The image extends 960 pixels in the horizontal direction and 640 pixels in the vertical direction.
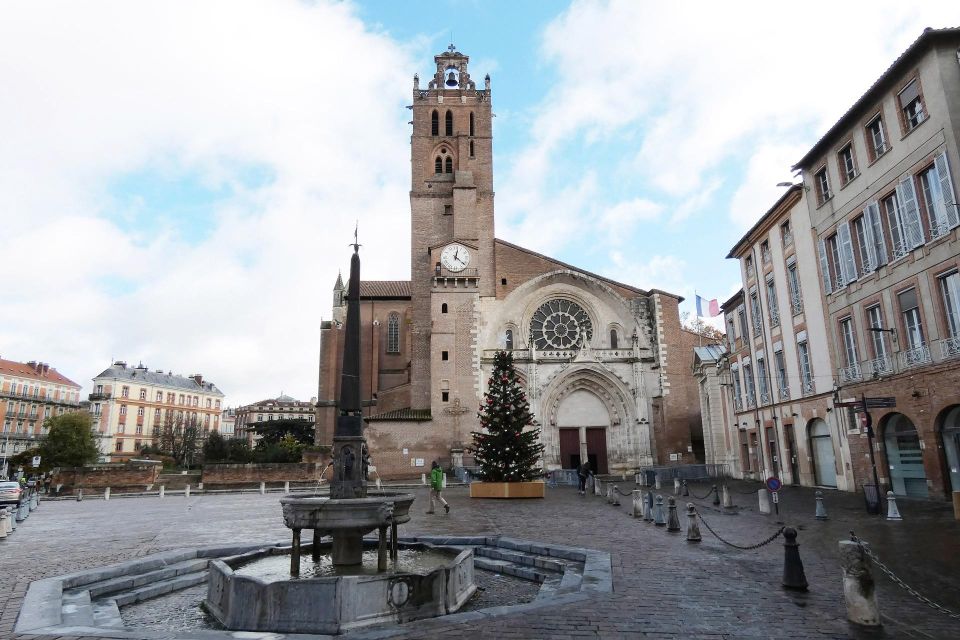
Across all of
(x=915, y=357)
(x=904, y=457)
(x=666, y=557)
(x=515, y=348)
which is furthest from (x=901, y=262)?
(x=515, y=348)

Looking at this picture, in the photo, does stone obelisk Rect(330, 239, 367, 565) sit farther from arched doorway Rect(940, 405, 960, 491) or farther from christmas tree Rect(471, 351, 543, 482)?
arched doorway Rect(940, 405, 960, 491)

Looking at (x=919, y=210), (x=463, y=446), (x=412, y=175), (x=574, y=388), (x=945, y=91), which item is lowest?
(x=463, y=446)

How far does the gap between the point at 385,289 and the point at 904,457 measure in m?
38.1

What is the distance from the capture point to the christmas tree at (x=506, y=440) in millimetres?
23078

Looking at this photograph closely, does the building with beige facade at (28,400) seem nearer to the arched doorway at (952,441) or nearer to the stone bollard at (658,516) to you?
the stone bollard at (658,516)

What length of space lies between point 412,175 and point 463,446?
2040cm

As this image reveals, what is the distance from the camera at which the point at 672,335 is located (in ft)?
128

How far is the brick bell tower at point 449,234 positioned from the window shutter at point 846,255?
21.7m

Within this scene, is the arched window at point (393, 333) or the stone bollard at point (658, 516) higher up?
the arched window at point (393, 333)

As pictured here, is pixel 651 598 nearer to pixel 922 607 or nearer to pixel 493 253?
pixel 922 607

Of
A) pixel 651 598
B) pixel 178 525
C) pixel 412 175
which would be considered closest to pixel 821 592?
pixel 651 598

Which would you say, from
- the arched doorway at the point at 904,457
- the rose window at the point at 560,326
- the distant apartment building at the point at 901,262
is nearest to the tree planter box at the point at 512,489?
the distant apartment building at the point at 901,262

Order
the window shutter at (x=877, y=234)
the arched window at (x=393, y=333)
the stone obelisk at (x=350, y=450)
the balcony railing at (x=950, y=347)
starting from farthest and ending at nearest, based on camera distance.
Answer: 1. the arched window at (x=393, y=333)
2. the window shutter at (x=877, y=234)
3. the balcony railing at (x=950, y=347)
4. the stone obelisk at (x=350, y=450)

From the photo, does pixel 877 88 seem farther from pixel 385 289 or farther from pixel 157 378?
pixel 157 378
